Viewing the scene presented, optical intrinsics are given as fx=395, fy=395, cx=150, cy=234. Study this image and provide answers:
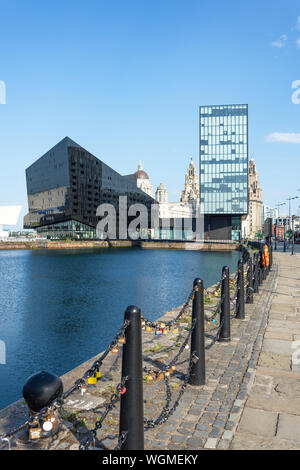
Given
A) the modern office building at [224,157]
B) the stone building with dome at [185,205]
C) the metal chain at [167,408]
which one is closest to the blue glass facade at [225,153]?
the modern office building at [224,157]

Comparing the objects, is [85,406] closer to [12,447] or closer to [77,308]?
[12,447]

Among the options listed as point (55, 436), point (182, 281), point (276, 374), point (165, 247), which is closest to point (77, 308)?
point (182, 281)

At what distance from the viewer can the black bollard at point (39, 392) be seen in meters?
4.00

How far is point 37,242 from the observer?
331 ft

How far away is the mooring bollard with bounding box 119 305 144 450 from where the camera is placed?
3.89m

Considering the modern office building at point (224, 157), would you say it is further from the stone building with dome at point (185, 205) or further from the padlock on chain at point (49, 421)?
the stone building with dome at point (185, 205)

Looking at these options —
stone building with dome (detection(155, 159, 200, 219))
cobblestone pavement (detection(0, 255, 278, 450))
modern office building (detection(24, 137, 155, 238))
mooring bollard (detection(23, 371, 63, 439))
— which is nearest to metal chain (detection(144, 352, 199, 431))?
cobblestone pavement (detection(0, 255, 278, 450))

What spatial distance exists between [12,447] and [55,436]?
48cm

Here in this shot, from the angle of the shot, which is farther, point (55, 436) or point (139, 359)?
point (55, 436)

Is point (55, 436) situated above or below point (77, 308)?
above

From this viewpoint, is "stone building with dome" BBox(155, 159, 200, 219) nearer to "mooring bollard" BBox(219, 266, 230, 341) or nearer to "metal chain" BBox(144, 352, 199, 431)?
"mooring bollard" BBox(219, 266, 230, 341)

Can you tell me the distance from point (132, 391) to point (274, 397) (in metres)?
2.87

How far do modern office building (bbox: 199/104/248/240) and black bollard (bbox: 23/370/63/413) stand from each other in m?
84.4
